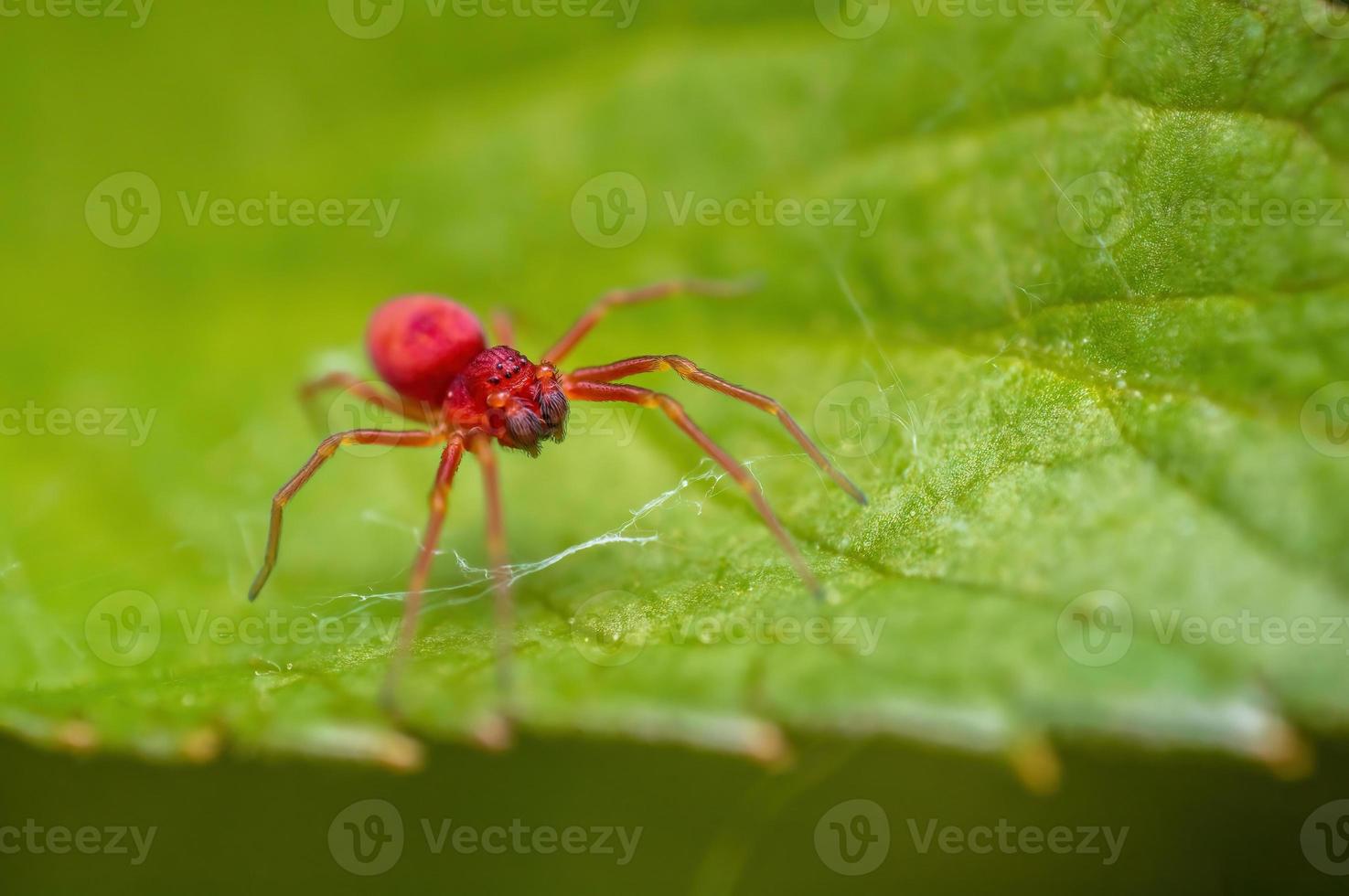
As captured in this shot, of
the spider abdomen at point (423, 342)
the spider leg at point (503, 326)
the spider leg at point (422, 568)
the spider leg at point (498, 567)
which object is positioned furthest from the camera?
the spider leg at point (503, 326)

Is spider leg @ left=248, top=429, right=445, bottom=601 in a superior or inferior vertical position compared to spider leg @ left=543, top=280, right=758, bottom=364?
inferior

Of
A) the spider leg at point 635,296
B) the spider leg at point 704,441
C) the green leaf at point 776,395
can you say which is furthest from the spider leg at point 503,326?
the spider leg at point 704,441

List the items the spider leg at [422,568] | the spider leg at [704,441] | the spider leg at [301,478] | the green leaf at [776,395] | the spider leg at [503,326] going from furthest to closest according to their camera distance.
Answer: the spider leg at [503,326], the spider leg at [301,478], the spider leg at [704,441], the spider leg at [422,568], the green leaf at [776,395]

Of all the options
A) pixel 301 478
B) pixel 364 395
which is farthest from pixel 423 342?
pixel 301 478

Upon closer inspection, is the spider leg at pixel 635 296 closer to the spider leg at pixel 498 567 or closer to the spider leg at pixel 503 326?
the spider leg at pixel 503 326

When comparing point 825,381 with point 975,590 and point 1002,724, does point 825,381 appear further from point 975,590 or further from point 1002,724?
point 1002,724

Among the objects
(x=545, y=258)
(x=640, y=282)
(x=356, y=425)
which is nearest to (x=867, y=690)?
(x=640, y=282)

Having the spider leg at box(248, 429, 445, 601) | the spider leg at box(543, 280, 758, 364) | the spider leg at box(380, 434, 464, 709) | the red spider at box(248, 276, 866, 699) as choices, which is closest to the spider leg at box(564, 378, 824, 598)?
the red spider at box(248, 276, 866, 699)

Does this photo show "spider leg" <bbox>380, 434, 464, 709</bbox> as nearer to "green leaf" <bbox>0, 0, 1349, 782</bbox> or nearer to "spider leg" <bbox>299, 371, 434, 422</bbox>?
"green leaf" <bbox>0, 0, 1349, 782</bbox>
